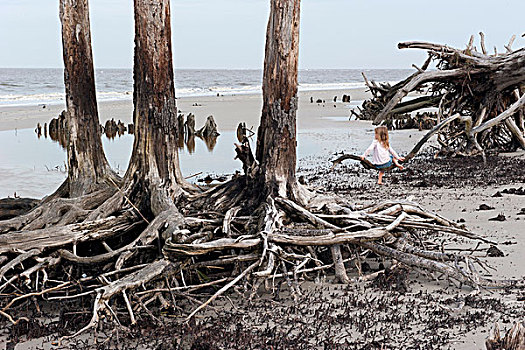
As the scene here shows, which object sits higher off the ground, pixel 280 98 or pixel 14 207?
pixel 280 98

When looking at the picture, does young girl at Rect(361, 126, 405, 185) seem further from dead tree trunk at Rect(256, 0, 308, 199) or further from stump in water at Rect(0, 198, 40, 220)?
stump in water at Rect(0, 198, 40, 220)

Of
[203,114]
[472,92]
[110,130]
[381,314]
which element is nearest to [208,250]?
[381,314]

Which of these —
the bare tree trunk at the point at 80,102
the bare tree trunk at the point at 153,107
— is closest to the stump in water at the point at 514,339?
the bare tree trunk at the point at 153,107

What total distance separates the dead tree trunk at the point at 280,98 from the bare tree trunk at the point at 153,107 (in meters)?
1.00

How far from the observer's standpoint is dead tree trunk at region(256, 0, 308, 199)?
21.5 ft

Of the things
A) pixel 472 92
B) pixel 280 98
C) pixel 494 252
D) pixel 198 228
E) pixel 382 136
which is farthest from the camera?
pixel 472 92

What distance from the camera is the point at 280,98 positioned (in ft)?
21.7

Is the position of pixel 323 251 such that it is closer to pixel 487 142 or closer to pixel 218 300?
pixel 218 300

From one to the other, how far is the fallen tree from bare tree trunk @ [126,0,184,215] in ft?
0.04

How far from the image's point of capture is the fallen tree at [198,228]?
5.80m

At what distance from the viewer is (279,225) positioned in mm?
6184

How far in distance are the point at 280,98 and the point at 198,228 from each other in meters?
1.60

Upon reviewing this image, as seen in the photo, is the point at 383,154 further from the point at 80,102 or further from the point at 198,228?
the point at 80,102

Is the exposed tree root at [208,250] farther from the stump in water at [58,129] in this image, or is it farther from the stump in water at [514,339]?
the stump in water at [58,129]
